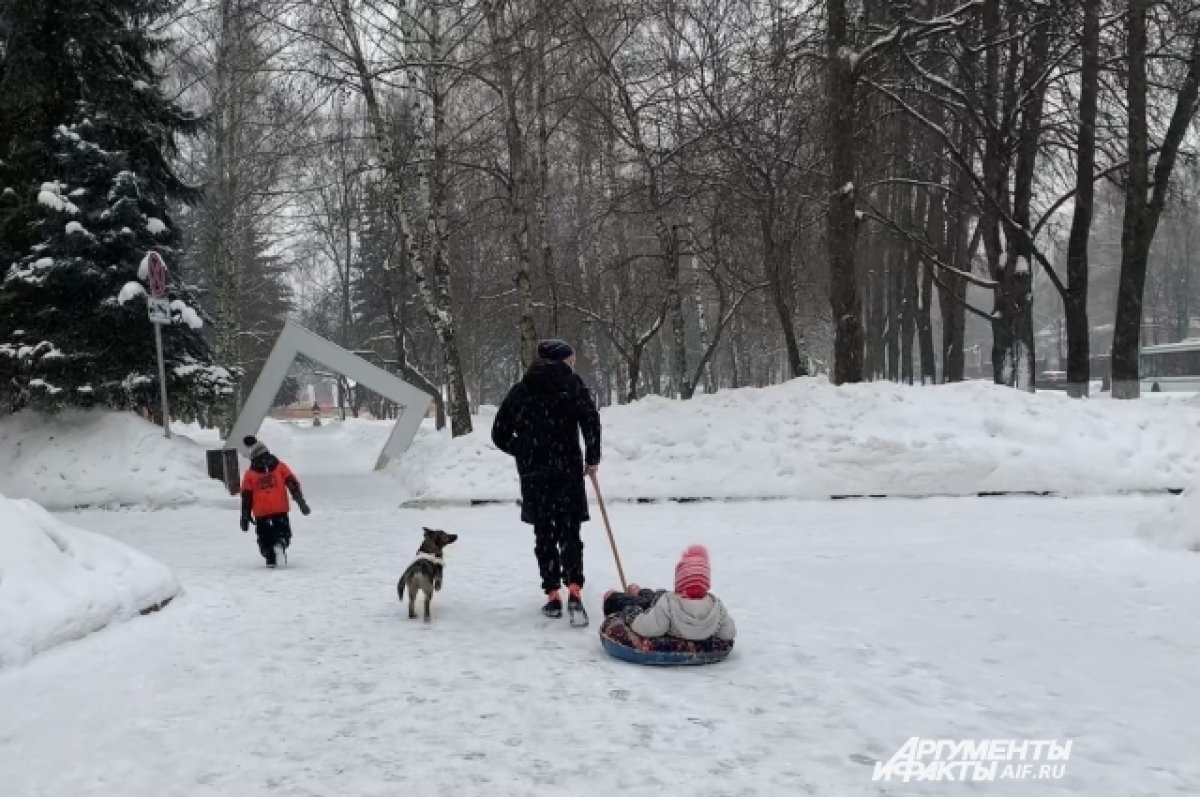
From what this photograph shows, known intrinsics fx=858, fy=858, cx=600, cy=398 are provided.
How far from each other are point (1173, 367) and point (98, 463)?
4756 centimetres

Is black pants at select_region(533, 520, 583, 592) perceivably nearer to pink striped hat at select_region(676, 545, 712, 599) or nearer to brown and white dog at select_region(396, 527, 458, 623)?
brown and white dog at select_region(396, 527, 458, 623)

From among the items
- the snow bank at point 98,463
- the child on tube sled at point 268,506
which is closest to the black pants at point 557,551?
the child on tube sled at point 268,506

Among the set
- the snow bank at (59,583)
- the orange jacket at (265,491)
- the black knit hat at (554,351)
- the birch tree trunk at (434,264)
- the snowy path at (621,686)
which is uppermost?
the birch tree trunk at (434,264)

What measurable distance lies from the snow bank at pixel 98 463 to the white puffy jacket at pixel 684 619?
10822 mm

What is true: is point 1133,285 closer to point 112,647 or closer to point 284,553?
point 284,553

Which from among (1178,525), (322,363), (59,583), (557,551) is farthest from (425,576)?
(322,363)

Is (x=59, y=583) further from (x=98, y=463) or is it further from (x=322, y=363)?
(x=322, y=363)

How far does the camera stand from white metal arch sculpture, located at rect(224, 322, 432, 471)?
16156 mm

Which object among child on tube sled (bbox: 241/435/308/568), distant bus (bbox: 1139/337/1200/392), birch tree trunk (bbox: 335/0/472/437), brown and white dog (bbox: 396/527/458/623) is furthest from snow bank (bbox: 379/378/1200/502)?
distant bus (bbox: 1139/337/1200/392)

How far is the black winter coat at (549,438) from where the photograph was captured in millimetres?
6219

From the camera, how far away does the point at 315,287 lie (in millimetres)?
55031

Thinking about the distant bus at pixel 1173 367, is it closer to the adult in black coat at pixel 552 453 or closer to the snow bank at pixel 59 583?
the adult in black coat at pixel 552 453

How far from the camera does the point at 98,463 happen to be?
1424 cm

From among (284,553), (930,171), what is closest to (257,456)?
(284,553)
